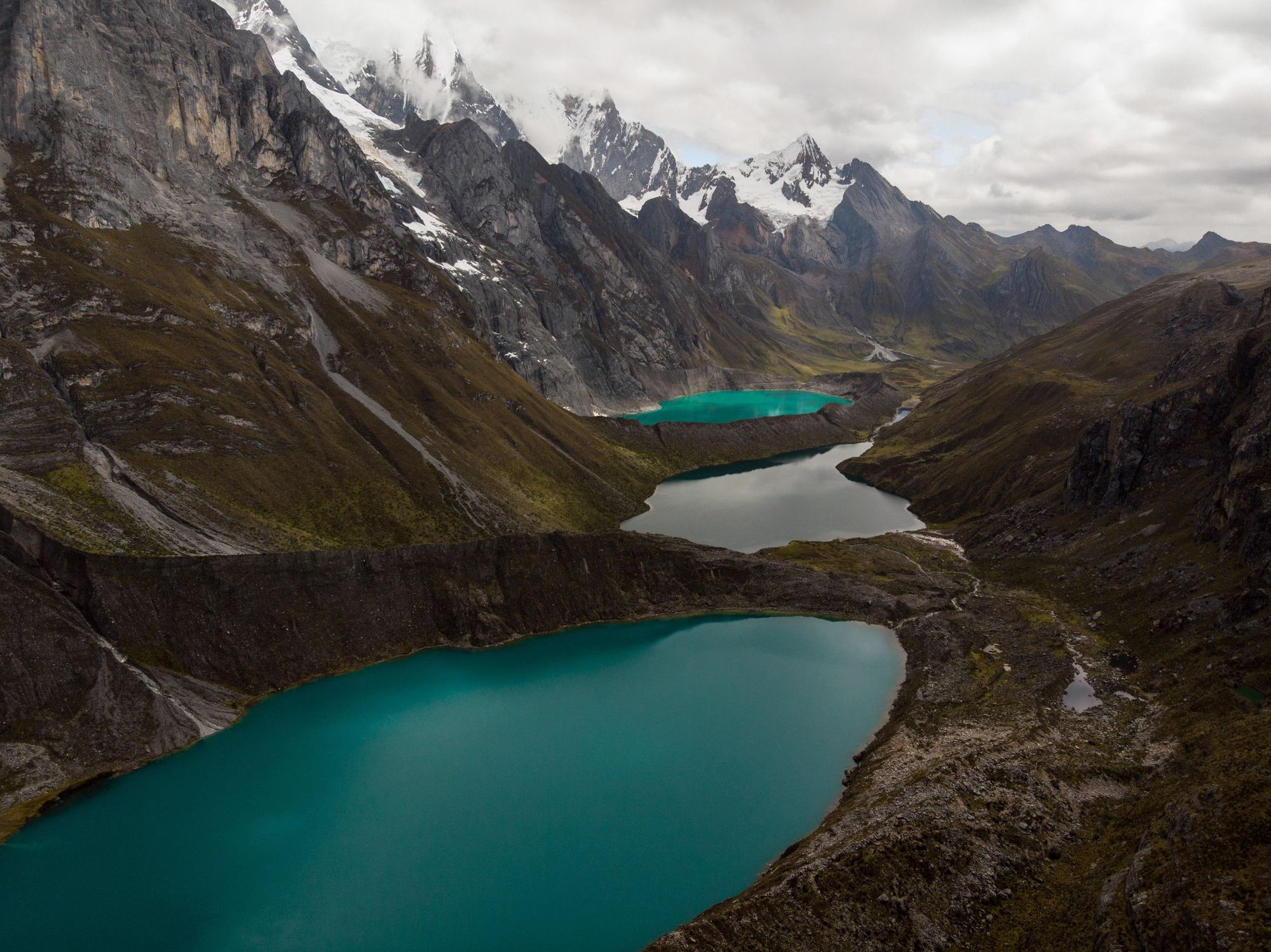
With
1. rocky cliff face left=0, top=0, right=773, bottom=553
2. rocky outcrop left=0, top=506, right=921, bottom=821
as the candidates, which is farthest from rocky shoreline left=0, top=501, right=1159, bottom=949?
rocky cliff face left=0, top=0, right=773, bottom=553

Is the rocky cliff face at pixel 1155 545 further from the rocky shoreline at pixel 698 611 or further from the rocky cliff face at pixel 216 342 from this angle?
the rocky cliff face at pixel 216 342

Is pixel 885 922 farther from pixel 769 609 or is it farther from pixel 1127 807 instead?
pixel 769 609

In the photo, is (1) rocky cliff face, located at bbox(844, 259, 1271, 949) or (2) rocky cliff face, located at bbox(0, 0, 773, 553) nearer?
(1) rocky cliff face, located at bbox(844, 259, 1271, 949)

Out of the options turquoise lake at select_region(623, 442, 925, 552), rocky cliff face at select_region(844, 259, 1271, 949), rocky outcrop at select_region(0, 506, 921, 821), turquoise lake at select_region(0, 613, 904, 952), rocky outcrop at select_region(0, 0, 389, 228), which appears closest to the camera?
rocky cliff face at select_region(844, 259, 1271, 949)

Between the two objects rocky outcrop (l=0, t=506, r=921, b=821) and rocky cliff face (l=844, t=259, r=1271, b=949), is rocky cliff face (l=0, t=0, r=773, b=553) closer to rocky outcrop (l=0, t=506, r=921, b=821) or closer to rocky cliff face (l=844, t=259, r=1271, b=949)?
rocky outcrop (l=0, t=506, r=921, b=821)

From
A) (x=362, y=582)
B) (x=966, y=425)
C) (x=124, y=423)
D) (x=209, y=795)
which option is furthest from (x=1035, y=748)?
(x=966, y=425)

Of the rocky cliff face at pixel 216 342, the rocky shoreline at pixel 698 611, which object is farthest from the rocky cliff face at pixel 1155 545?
the rocky cliff face at pixel 216 342
